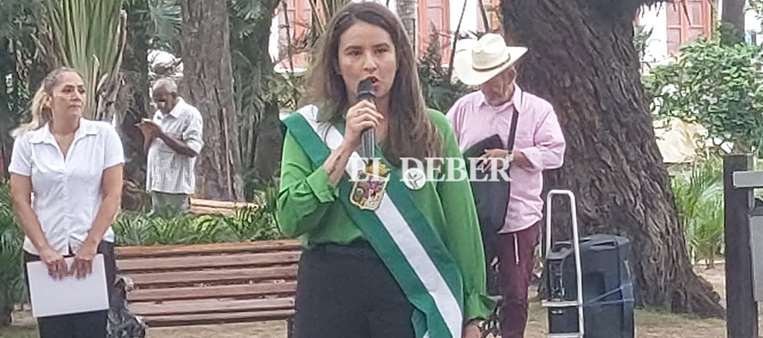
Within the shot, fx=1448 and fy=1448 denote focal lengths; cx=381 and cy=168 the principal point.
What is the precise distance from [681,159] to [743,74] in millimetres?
1796

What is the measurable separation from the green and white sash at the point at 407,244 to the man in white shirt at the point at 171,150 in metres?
7.67

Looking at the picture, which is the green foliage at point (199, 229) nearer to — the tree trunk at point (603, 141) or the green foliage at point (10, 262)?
the green foliage at point (10, 262)

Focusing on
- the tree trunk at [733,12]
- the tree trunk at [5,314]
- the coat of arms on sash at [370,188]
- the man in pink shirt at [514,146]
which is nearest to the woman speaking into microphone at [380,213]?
the coat of arms on sash at [370,188]

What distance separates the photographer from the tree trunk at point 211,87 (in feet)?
48.8

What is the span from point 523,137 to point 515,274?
0.69 meters

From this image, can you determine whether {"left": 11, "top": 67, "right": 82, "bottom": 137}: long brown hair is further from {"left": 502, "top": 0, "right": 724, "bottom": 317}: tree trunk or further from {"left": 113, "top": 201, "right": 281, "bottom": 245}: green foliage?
{"left": 502, "top": 0, "right": 724, "bottom": 317}: tree trunk

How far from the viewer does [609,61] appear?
34.2 ft

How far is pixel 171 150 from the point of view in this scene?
446 inches

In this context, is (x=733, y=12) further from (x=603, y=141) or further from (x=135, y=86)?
(x=603, y=141)

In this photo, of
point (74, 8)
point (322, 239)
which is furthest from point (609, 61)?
point (322, 239)

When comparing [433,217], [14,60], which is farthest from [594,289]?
[14,60]

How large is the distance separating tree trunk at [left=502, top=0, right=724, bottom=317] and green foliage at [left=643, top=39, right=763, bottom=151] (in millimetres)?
9580

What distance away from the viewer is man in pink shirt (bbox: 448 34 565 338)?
7.23m

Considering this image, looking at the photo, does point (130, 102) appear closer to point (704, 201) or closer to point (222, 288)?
point (704, 201)
